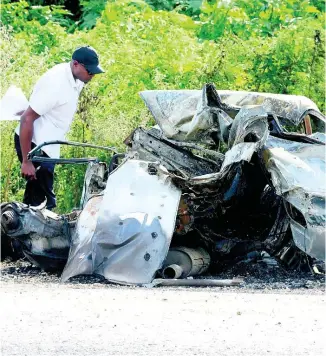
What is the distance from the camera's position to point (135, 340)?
6863 mm

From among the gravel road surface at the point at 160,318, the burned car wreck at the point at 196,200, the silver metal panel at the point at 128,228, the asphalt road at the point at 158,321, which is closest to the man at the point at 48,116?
the burned car wreck at the point at 196,200

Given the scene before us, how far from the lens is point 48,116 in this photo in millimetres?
11109

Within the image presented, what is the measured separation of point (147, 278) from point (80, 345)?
299cm

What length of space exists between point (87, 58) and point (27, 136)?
38.4 inches

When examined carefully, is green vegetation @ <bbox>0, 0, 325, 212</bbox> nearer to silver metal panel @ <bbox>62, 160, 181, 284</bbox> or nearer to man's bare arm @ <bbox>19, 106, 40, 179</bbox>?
man's bare arm @ <bbox>19, 106, 40, 179</bbox>

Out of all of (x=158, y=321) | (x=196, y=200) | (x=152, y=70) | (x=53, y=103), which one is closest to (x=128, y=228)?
(x=196, y=200)

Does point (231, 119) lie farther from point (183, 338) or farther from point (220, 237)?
point (183, 338)

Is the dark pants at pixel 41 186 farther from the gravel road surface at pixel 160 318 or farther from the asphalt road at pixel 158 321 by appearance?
the asphalt road at pixel 158 321

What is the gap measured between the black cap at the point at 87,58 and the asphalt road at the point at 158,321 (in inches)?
99.4

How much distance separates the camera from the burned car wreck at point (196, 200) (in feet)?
32.1

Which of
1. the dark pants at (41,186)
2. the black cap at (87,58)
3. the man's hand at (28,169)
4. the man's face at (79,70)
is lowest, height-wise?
the dark pants at (41,186)

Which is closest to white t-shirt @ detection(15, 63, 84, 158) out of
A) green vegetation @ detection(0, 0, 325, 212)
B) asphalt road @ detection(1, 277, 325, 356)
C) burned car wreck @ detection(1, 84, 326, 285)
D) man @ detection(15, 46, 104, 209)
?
man @ detection(15, 46, 104, 209)

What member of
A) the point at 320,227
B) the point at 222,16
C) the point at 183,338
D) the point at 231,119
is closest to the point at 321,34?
the point at 222,16

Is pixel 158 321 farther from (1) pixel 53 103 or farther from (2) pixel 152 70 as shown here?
(2) pixel 152 70
